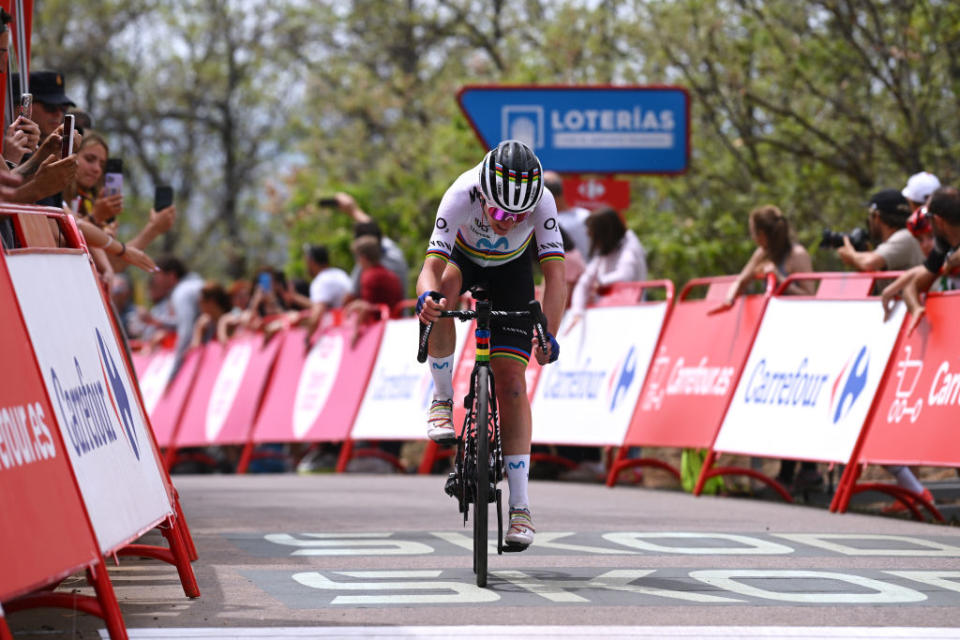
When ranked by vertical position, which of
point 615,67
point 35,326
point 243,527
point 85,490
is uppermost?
point 615,67

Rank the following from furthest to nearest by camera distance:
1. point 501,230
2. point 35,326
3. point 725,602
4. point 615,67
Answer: point 615,67
point 501,230
point 725,602
point 35,326

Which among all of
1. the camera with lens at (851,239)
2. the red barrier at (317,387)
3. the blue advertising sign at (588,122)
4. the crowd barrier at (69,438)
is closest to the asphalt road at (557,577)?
the crowd barrier at (69,438)

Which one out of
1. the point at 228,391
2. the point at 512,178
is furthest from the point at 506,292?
the point at 228,391

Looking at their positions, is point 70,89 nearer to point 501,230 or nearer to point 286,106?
point 286,106

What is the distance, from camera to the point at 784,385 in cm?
1184

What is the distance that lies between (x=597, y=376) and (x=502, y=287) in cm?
628

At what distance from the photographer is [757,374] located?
12203 mm

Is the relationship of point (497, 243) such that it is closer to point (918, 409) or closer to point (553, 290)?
point (553, 290)

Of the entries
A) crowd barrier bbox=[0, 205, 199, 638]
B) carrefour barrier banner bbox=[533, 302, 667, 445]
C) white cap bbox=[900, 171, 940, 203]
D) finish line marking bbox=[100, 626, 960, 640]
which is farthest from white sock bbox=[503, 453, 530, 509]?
carrefour barrier banner bbox=[533, 302, 667, 445]

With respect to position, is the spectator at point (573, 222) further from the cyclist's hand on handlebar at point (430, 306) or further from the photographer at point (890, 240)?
the cyclist's hand on handlebar at point (430, 306)

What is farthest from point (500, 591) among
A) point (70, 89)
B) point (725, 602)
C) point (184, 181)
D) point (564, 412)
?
point (184, 181)

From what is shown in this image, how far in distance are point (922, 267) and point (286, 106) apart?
1583 inches

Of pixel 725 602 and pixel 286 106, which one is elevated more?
pixel 286 106

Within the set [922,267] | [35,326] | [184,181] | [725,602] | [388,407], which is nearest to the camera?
[35,326]
